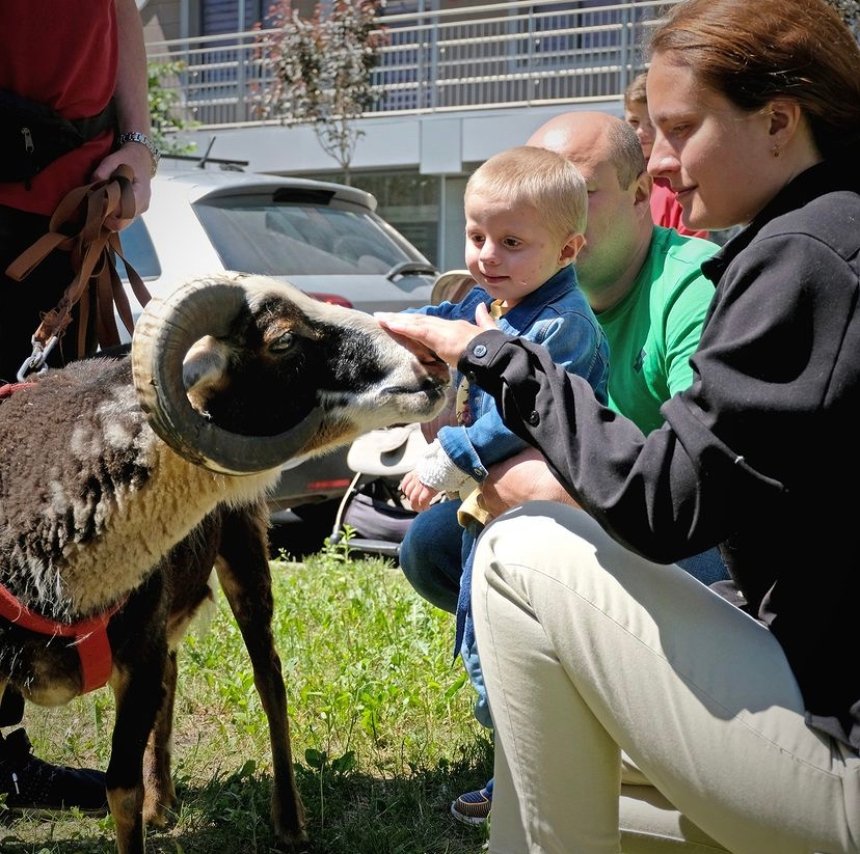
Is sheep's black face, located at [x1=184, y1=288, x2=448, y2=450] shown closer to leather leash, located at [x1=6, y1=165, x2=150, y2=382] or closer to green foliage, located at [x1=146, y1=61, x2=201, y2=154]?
leather leash, located at [x1=6, y1=165, x2=150, y2=382]

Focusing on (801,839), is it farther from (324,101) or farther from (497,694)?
(324,101)

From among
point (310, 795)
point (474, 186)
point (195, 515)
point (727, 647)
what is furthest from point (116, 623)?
point (727, 647)

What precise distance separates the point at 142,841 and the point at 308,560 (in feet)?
13.0

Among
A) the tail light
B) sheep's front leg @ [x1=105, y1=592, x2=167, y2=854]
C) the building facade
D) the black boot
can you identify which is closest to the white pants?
sheep's front leg @ [x1=105, y1=592, x2=167, y2=854]

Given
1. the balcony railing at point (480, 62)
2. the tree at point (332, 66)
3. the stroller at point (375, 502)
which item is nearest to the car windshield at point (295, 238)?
the stroller at point (375, 502)

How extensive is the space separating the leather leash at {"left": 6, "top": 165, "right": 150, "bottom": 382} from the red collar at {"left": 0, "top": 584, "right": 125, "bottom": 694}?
2.92 feet

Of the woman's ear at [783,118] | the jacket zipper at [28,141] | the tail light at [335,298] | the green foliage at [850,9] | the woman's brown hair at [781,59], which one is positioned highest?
the woman's brown hair at [781,59]

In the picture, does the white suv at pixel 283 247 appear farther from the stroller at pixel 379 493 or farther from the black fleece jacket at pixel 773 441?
the black fleece jacket at pixel 773 441

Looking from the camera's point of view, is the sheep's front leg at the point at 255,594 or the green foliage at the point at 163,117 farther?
the green foliage at the point at 163,117

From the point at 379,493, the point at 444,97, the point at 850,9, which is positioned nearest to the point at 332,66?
the point at 444,97

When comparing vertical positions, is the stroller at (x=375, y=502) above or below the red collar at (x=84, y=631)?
below

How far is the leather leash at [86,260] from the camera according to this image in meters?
4.02

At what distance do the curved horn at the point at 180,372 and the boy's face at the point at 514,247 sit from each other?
0.72 meters

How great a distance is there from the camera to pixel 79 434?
11.7ft
